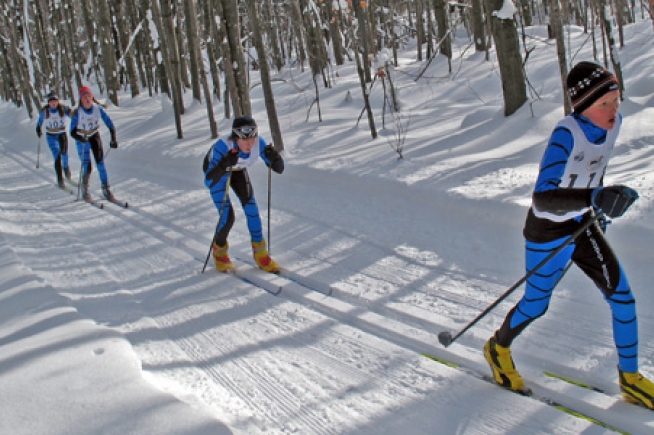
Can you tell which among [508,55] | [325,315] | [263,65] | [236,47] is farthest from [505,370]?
[236,47]

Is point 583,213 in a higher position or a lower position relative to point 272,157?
lower

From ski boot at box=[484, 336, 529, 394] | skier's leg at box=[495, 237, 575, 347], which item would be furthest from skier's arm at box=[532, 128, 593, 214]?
ski boot at box=[484, 336, 529, 394]

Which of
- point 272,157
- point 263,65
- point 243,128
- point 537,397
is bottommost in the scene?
point 537,397

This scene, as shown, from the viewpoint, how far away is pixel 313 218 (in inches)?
298

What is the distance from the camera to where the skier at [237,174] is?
18.5ft

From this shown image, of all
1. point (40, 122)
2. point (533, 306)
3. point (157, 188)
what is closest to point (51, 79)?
point (40, 122)

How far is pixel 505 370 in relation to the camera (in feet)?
11.0

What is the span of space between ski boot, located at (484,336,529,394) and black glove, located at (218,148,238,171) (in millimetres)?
3221

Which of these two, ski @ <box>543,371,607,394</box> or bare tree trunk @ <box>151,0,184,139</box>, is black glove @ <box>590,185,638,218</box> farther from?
bare tree trunk @ <box>151,0,184,139</box>

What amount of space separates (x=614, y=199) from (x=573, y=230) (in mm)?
521

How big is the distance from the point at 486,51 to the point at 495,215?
43.3 feet

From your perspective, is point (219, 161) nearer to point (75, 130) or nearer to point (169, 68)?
point (75, 130)

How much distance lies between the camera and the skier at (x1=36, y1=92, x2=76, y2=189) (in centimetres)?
1131

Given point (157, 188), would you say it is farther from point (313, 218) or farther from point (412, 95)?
point (412, 95)
